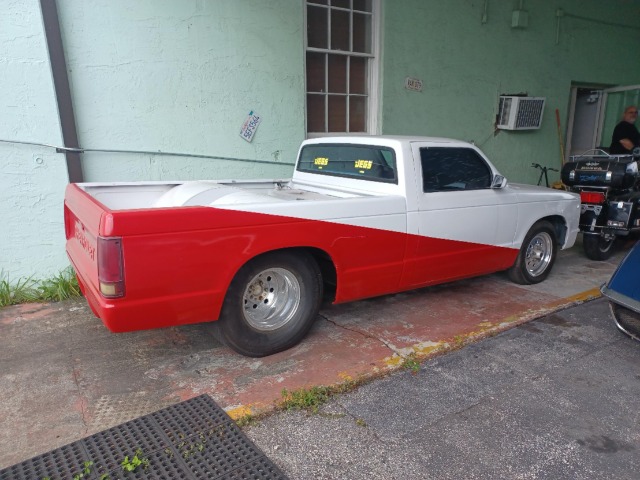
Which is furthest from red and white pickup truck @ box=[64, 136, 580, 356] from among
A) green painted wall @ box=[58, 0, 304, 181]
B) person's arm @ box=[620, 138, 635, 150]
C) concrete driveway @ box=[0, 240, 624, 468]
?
person's arm @ box=[620, 138, 635, 150]

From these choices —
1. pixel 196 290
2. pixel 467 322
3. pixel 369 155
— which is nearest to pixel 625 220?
pixel 467 322

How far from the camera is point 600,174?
6211mm

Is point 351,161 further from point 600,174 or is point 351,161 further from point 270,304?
point 600,174

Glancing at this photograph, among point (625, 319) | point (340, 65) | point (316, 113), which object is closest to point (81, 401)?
point (625, 319)

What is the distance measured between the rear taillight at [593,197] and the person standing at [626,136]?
101 inches

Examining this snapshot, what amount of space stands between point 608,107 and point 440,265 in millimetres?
8541

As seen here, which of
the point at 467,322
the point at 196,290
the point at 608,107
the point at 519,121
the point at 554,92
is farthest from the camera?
the point at 608,107

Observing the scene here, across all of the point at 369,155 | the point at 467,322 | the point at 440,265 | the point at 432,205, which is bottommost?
the point at 467,322

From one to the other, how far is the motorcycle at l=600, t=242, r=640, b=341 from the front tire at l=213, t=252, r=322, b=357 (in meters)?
2.40

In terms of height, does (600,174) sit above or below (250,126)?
below

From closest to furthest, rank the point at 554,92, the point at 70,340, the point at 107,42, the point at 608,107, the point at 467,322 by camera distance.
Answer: the point at 70,340 < the point at 467,322 < the point at 107,42 < the point at 554,92 < the point at 608,107

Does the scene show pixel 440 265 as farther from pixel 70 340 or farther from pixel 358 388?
pixel 70 340

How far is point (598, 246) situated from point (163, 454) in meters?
6.19

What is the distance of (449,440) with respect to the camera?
2.71m
